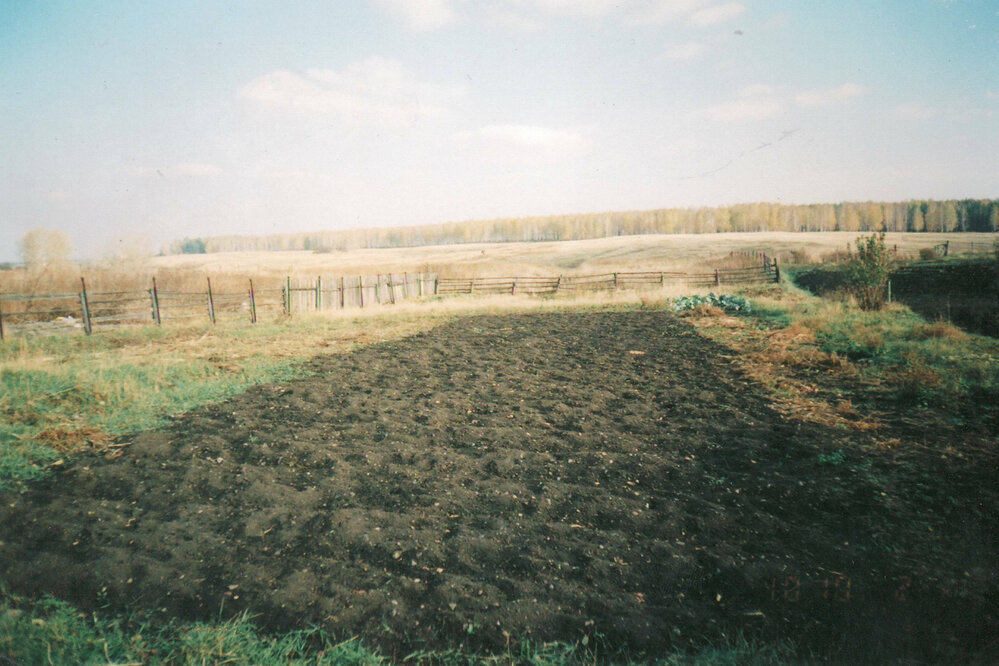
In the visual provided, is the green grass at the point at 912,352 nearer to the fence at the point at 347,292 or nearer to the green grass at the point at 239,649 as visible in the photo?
the green grass at the point at 239,649

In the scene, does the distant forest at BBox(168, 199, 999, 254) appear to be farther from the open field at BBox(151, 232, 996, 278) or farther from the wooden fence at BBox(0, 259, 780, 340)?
the wooden fence at BBox(0, 259, 780, 340)

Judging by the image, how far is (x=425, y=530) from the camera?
12.0 feet

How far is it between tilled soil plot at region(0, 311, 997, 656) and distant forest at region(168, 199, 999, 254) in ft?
318

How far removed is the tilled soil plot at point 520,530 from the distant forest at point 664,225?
9691 cm

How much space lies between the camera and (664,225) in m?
105

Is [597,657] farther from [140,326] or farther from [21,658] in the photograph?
[140,326]

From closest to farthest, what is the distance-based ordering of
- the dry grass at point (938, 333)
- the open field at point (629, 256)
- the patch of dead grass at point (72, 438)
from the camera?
the patch of dead grass at point (72, 438) → the dry grass at point (938, 333) → the open field at point (629, 256)

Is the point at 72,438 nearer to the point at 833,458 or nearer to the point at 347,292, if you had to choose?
the point at 833,458

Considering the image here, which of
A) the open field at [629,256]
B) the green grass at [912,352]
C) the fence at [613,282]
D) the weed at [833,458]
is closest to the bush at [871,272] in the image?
the green grass at [912,352]

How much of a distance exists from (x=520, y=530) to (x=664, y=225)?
111432 mm

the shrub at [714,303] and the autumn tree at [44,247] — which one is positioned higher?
the autumn tree at [44,247]

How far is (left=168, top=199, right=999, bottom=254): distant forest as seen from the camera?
8169 cm

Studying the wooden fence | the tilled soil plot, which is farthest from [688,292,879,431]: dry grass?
the wooden fence

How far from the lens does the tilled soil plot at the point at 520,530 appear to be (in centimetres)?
278
